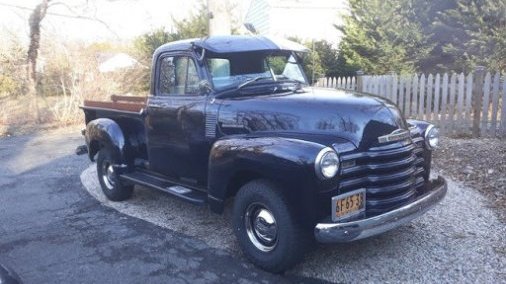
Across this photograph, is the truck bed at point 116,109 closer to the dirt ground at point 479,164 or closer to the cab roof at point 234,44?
the cab roof at point 234,44

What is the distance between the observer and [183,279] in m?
4.11

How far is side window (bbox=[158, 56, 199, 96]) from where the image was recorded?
5.16 metres

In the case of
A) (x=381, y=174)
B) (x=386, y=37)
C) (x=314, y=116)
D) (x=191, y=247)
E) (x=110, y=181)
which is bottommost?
(x=191, y=247)

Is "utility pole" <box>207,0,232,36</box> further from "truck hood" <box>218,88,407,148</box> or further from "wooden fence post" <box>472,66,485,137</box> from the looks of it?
"truck hood" <box>218,88,407,148</box>

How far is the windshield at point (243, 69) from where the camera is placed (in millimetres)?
5008

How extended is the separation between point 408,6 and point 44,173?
1004 cm

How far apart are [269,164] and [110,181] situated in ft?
11.9

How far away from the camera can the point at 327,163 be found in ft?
11.9

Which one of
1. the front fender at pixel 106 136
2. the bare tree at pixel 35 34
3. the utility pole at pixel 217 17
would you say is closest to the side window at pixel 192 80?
the front fender at pixel 106 136

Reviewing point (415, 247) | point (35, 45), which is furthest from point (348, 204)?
point (35, 45)

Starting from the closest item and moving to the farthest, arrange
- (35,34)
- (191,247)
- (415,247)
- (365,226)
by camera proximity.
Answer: (365,226) < (415,247) < (191,247) < (35,34)

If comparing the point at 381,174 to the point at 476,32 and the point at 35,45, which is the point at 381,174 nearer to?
the point at 476,32

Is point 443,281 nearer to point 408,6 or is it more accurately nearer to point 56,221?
point 56,221

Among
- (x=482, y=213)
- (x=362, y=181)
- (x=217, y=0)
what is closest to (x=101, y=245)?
(x=362, y=181)
